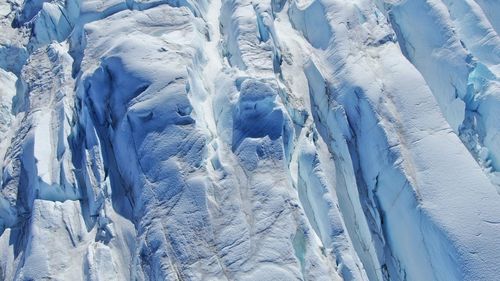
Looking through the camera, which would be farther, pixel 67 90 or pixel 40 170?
pixel 67 90

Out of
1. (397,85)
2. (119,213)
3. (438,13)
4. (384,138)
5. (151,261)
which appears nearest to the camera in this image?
(151,261)

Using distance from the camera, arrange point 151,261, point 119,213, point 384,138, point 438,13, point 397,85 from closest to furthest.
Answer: point 151,261
point 119,213
point 384,138
point 397,85
point 438,13

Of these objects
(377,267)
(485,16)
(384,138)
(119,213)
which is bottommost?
(377,267)

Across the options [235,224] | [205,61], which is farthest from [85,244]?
[205,61]

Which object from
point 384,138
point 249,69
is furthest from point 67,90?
point 384,138

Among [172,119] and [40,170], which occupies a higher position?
[172,119]

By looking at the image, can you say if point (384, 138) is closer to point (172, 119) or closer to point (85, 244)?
point (172, 119)
